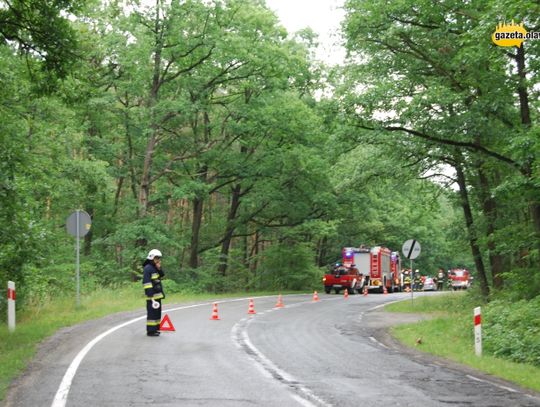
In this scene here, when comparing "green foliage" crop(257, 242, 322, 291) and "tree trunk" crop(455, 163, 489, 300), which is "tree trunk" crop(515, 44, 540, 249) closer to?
"tree trunk" crop(455, 163, 489, 300)

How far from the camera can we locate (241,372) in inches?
382

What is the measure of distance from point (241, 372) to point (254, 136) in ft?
94.6

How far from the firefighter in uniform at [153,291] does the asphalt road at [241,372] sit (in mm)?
311

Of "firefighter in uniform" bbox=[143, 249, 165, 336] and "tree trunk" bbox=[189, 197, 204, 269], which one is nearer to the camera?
"firefighter in uniform" bbox=[143, 249, 165, 336]

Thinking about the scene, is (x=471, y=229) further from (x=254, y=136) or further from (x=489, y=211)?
(x=254, y=136)

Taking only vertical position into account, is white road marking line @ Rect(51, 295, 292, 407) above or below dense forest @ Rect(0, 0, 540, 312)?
below

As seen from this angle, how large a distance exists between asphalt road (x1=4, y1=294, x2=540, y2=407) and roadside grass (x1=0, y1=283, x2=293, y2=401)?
30 cm

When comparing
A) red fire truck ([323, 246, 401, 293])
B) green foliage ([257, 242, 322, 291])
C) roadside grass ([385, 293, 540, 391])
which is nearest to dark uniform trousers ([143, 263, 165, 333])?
roadside grass ([385, 293, 540, 391])

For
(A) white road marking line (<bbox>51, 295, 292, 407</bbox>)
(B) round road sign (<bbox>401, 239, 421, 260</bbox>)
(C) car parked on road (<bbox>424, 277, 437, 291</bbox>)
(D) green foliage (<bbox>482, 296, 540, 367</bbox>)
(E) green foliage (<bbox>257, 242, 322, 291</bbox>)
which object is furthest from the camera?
(C) car parked on road (<bbox>424, 277, 437, 291</bbox>)

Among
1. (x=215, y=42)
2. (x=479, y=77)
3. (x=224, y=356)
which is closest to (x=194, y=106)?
→ (x=215, y=42)

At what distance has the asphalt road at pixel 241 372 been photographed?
26.0ft

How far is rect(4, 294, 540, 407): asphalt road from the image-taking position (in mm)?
7918

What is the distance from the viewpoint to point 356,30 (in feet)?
65.7

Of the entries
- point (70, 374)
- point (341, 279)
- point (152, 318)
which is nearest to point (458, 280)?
point (341, 279)
